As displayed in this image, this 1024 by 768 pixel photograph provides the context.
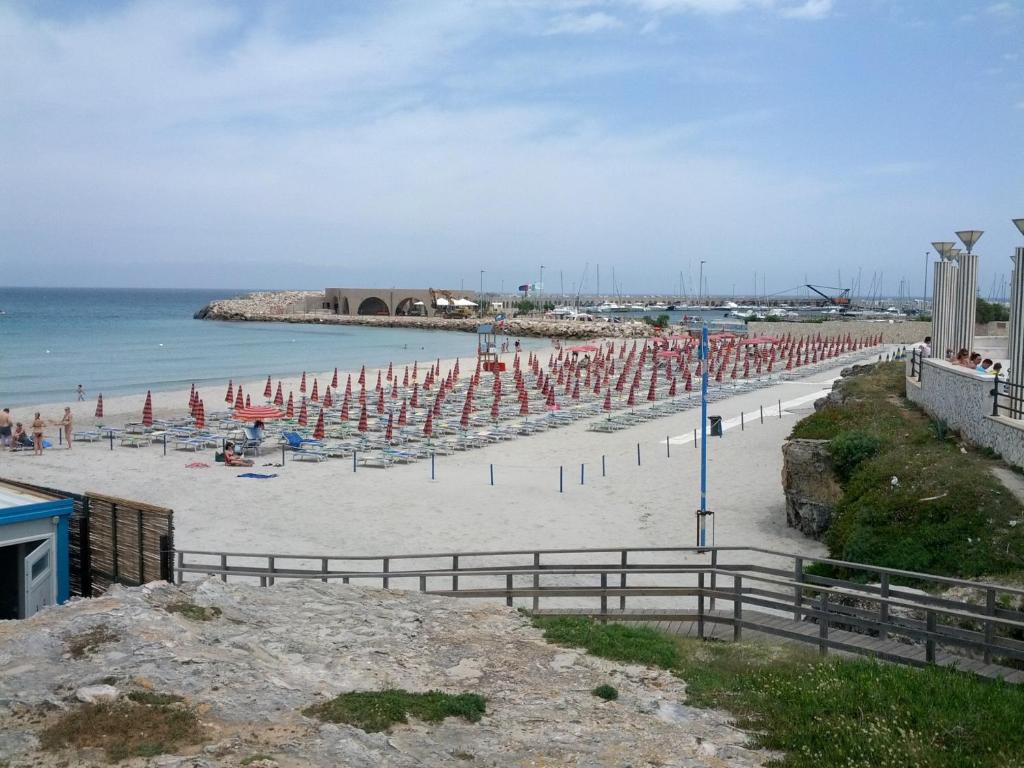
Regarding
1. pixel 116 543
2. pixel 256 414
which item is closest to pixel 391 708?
pixel 116 543

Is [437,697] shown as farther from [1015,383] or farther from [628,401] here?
[628,401]

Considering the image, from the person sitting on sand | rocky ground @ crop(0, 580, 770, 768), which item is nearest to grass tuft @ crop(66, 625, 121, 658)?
rocky ground @ crop(0, 580, 770, 768)

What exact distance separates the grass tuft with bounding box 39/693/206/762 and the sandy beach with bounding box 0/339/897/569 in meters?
8.81

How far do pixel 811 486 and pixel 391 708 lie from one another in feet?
37.2

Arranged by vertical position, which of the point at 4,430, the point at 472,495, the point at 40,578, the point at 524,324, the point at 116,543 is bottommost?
the point at 472,495

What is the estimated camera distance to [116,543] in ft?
35.6

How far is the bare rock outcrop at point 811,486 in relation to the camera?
15453 millimetres

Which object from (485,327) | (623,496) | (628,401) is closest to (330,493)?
(623,496)

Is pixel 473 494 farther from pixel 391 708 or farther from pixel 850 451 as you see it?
pixel 391 708

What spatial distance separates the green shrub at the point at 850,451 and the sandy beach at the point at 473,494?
4.61 feet

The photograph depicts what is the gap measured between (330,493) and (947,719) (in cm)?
1488

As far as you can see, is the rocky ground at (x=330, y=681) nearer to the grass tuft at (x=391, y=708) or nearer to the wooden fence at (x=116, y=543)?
the grass tuft at (x=391, y=708)

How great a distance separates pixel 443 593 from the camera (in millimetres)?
10070

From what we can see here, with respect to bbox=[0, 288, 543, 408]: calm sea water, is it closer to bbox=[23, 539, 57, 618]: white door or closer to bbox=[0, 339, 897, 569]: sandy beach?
bbox=[0, 339, 897, 569]: sandy beach
